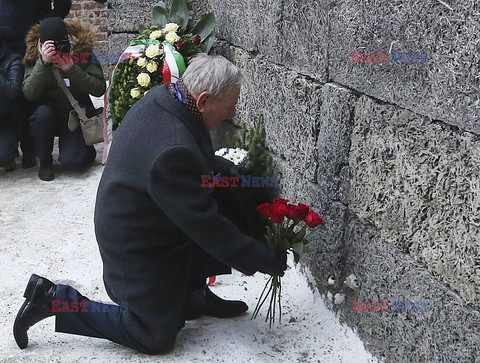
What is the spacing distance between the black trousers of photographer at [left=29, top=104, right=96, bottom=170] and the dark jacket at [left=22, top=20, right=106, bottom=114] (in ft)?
0.28

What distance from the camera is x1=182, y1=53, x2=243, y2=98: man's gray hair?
2.30 m

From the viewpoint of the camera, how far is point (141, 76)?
421 cm

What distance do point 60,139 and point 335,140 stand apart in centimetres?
271

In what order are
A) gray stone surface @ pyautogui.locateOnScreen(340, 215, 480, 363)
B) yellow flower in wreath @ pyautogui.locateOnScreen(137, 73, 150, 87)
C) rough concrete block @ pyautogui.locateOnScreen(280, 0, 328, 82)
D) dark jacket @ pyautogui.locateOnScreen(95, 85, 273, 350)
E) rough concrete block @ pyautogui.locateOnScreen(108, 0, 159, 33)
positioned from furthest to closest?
rough concrete block @ pyautogui.locateOnScreen(108, 0, 159, 33) → yellow flower in wreath @ pyautogui.locateOnScreen(137, 73, 150, 87) → rough concrete block @ pyautogui.locateOnScreen(280, 0, 328, 82) → dark jacket @ pyautogui.locateOnScreen(95, 85, 273, 350) → gray stone surface @ pyautogui.locateOnScreen(340, 215, 480, 363)

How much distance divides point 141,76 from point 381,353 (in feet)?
8.22

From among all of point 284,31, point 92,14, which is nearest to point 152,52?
point 284,31

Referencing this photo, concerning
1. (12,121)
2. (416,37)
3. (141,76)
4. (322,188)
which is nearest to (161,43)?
(141,76)

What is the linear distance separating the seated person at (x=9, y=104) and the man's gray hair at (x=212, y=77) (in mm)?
2648

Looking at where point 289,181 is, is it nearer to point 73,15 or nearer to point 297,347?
point 297,347

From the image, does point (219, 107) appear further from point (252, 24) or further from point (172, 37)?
point (172, 37)

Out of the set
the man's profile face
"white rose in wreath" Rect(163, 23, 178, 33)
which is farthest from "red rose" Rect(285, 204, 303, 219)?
"white rose in wreath" Rect(163, 23, 178, 33)

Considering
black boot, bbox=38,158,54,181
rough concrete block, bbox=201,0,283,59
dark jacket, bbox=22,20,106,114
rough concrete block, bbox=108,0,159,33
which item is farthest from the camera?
rough concrete block, bbox=108,0,159,33

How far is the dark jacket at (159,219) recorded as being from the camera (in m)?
2.26

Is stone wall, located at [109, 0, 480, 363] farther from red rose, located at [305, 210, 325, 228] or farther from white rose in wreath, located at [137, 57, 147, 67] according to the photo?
white rose in wreath, located at [137, 57, 147, 67]
